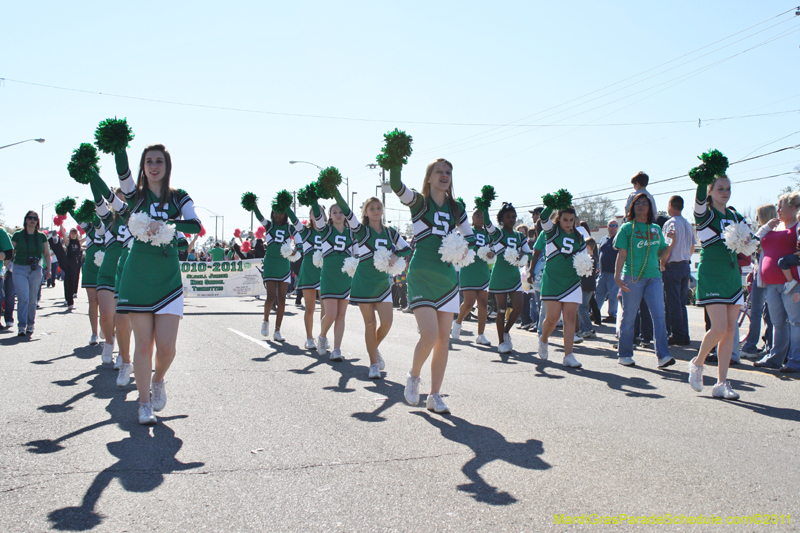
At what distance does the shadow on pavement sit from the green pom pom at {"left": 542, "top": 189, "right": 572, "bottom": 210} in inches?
145

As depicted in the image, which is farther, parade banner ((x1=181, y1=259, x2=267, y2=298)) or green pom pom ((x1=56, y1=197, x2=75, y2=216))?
parade banner ((x1=181, y1=259, x2=267, y2=298))

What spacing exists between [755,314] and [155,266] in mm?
7426

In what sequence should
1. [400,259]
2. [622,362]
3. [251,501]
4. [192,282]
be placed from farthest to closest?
[192,282] < [622,362] < [400,259] < [251,501]

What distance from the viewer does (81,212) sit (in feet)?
26.8

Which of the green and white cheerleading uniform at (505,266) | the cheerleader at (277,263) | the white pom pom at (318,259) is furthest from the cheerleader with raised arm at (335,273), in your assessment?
the green and white cheerleading uniform at (505,266)

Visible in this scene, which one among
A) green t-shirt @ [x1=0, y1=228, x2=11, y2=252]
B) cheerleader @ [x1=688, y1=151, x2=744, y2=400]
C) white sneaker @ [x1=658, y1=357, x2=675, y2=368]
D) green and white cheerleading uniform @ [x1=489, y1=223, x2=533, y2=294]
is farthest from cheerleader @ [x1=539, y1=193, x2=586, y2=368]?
green t-shirt @ [x1=0, y1=228, x2=11, y2=252]

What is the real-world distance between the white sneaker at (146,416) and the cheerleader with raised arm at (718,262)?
187 inches

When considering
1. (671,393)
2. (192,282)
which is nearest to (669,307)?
(671,393)

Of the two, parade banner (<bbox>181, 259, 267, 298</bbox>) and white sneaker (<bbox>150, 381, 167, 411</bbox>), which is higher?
parade banner (<bbox>181, 259, 267, 298</bbox>)

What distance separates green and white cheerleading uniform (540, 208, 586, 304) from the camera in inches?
312

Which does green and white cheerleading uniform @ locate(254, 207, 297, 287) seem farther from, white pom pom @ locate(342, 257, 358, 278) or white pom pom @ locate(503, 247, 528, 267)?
white pom pom @ locate(503, 247, 528, 267)

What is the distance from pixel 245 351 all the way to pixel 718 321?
604 cm

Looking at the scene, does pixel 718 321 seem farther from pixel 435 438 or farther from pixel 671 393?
pixel 435 438

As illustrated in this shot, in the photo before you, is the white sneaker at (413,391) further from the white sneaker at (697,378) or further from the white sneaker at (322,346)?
the white sneaker at (322,346)
